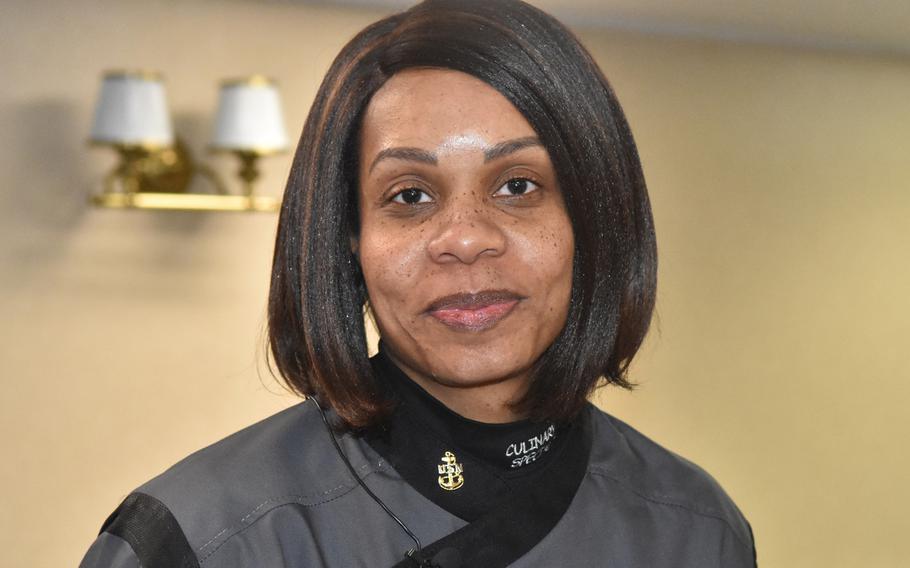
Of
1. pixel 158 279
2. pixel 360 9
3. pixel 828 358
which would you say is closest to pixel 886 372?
pixel 828 358

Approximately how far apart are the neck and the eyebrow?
0.22m

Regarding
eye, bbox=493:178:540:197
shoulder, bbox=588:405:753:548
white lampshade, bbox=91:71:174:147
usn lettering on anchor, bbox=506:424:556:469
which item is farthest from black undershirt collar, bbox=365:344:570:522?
white lampshade, bbox=91:71:174:147

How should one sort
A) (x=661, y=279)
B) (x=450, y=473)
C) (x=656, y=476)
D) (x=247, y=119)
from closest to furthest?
1. (x=450, y=473)
2. (x=656, y=476)
3. (x=247, y=119)
4. (x=661, y=279)

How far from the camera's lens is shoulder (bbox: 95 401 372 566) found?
0.98m

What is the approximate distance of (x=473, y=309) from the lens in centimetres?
102

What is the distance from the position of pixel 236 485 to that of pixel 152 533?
9 cm

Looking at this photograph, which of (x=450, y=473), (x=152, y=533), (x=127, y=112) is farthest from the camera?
(x=127, y=112)

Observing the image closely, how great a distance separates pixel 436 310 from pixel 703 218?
3305 mm

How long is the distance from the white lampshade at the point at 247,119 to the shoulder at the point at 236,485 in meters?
2.14

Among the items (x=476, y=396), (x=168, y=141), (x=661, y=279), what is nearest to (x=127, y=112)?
(x=168, y=141)

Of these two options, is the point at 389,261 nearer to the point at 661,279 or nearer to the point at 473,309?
the point at 473,309

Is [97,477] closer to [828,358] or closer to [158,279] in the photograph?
[158,279]

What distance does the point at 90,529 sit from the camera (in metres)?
3.34

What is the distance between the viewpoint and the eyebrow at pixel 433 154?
999 mm
